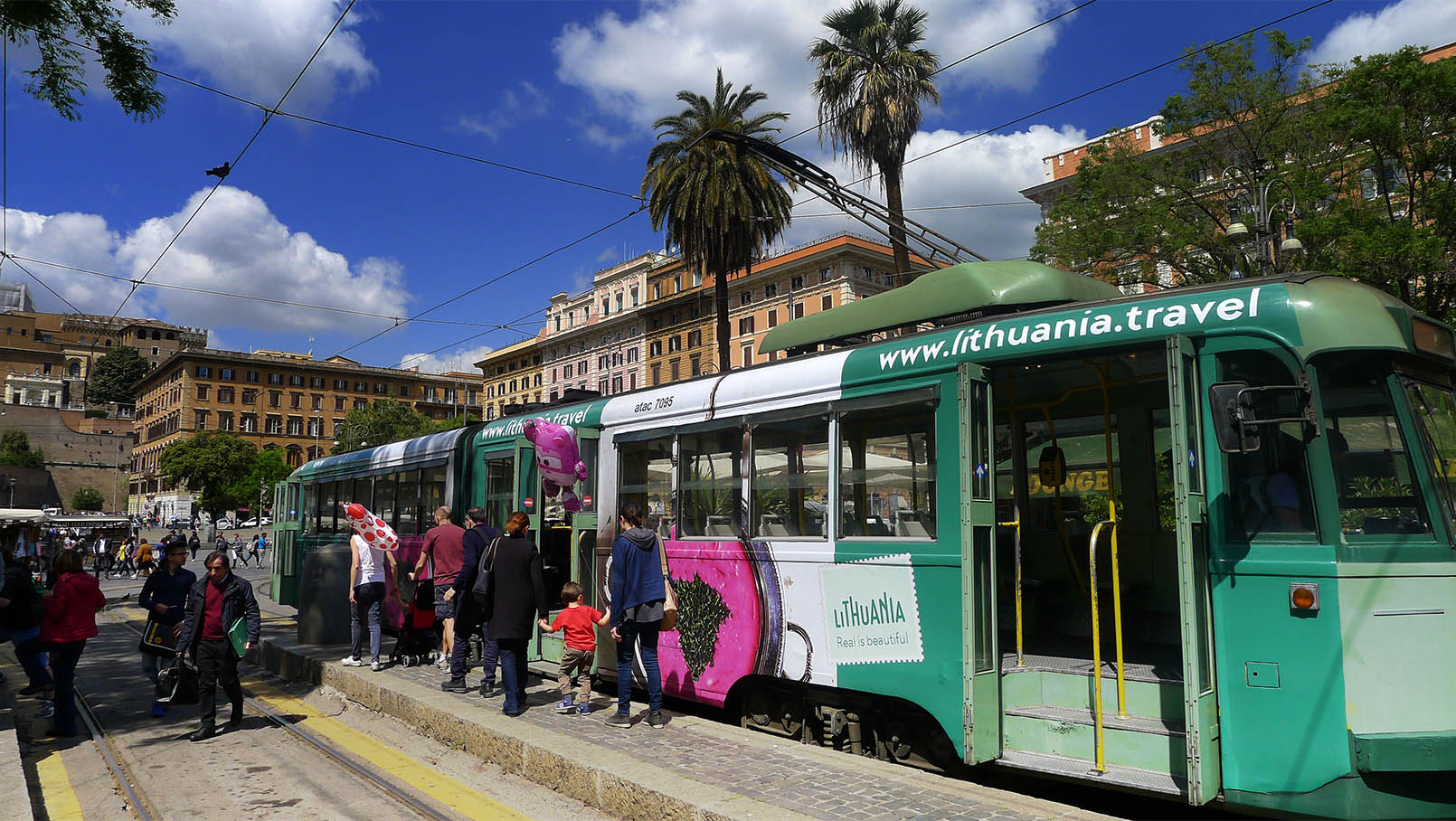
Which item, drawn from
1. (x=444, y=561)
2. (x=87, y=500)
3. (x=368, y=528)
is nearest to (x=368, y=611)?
(x=368, y=528)

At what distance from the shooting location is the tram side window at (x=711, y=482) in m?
8.05

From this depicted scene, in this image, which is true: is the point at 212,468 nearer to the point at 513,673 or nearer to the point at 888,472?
the point at 513,673

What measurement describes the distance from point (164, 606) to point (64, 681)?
1163mm

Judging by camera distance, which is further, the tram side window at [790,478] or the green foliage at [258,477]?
the green foliage at [258,477]

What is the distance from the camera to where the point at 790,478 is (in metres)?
7.51

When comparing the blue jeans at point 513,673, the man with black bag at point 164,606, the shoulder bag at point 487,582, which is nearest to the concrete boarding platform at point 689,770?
the blue jeans at point 513,673

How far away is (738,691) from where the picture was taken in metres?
8.05

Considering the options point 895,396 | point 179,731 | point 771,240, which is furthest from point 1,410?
point 895,396

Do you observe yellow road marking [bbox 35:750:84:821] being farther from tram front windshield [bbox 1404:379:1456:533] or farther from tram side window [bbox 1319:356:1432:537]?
tram front windshield [bbox 1404:379:1456:533]

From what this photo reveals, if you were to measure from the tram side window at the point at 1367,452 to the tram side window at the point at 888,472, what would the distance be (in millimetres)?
2276

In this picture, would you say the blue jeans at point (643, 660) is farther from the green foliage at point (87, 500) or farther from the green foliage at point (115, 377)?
the green foliage at point (115, 377)

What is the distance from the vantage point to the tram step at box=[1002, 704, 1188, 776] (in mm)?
5250

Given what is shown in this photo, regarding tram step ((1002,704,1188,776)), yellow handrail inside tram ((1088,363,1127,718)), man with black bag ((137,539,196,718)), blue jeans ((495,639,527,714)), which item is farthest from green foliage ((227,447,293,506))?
tram step ((1002,704,1188,776))

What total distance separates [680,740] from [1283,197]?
63.1 feet
